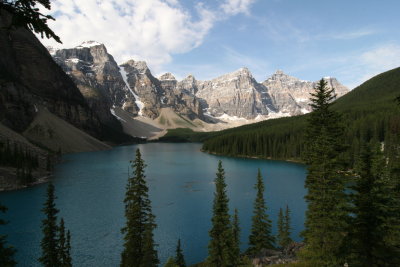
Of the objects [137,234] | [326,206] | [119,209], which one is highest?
[326,206]

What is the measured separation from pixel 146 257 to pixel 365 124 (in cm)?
12532

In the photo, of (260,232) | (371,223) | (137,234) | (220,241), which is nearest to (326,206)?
(371,223)

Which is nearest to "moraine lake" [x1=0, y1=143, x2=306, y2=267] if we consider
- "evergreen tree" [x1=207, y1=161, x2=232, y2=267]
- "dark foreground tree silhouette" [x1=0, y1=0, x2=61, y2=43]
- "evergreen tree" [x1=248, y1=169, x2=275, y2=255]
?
"evergreen tree" [x1=248, y1=169, x2=275, y2=255]

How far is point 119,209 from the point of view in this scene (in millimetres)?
59062

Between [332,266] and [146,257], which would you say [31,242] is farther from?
[332,266]

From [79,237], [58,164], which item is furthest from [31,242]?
[58,164]

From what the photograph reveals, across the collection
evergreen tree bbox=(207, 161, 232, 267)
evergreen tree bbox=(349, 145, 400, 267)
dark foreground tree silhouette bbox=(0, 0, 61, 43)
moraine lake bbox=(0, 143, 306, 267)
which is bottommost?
moraine lake bbox=(0, 143, 306, 267)

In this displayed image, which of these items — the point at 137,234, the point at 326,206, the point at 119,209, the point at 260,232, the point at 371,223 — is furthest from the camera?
the point at 119,209

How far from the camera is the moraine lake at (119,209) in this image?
40844 mm

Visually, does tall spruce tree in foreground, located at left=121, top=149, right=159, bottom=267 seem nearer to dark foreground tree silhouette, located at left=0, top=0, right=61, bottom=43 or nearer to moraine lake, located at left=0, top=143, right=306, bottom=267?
moraine lake, located at left=0, top=143, right=306, bottom=267

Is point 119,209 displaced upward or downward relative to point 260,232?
downward

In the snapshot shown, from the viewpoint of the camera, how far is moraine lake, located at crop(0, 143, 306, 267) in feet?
134

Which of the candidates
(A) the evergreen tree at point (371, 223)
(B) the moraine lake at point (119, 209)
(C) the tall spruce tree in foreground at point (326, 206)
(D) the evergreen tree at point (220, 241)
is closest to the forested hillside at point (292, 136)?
(B) the moraine lake at point (119, 209)

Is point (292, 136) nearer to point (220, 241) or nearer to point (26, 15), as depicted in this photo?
point (220, 241)
